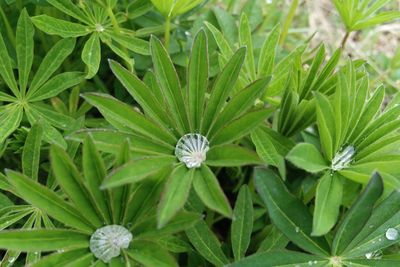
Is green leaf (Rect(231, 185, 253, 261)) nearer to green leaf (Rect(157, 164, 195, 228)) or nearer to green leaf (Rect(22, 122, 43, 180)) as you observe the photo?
green leaf (Rect(157, 164, 195, 228))

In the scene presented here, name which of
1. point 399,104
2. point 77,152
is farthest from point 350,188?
point 77,152

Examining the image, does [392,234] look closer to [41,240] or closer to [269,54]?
[269,54]

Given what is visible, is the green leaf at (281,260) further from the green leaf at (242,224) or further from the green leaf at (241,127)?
the green leaf at (241,127)

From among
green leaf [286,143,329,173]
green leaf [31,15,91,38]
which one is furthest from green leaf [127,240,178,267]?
green leaf [31,15,91,38]

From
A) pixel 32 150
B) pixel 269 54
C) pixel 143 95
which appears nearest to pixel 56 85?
pixel 32 150

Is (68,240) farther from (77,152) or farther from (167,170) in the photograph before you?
(77,152)

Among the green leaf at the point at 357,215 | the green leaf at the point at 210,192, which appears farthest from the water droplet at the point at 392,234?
the green leaf at the point at 210,192
